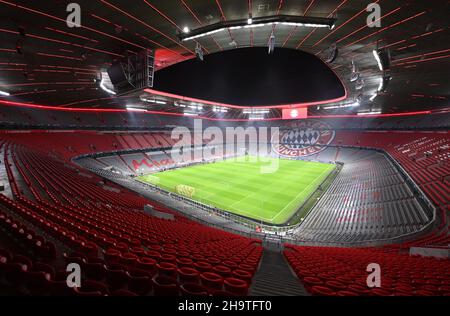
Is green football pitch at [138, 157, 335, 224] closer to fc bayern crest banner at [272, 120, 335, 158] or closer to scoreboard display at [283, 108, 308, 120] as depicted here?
fc bayern crest banner at [272, 120, 335, 158]

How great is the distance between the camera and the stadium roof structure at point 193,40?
7980 mm

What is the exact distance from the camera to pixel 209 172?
33.0m

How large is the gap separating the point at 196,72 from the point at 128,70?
24.0 m

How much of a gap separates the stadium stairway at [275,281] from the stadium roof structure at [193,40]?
8648 millimetres

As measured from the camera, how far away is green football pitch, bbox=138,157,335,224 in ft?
65.1

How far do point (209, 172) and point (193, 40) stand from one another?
22939 mm

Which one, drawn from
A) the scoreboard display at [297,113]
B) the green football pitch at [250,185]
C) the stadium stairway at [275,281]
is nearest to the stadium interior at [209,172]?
the stadium stairway at [275,281]

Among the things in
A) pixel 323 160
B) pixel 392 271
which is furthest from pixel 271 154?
pixel 392 271

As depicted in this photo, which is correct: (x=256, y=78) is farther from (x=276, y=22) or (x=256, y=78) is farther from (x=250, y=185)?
(x=276, y=22)

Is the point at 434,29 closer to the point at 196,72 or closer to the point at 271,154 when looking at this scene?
the point at 196,72

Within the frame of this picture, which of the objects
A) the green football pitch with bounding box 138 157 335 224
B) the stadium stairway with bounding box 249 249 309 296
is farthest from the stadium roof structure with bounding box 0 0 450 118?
the green football pitch with bounding box 138 157 335 224

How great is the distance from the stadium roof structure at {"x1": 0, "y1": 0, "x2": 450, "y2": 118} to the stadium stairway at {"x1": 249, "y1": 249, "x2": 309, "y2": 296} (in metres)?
8.65
